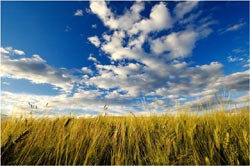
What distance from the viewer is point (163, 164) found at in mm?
3076

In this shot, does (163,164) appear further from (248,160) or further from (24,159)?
(24,159)

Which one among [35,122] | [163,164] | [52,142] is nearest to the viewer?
[163,164]

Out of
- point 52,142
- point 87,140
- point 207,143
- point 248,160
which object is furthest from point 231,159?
point 52,142

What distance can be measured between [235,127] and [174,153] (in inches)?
51.6

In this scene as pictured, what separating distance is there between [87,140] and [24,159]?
1.04 meters

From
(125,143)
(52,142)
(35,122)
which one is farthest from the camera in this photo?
(35,122)

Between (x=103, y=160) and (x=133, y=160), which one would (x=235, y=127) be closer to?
(x=133, y=160)

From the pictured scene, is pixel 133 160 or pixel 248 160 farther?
pixel 133 160

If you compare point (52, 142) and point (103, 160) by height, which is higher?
point (52, 142)

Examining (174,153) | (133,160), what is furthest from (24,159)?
(174,153)

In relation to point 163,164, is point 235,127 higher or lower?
higher

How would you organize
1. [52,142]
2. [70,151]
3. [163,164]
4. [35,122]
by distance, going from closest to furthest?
[163,164] < [70,151] < [52,142] < [35,122]

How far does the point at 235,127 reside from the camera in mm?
4098

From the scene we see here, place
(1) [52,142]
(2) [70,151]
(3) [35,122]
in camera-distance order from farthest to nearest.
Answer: (3) [35,122], (1) [52,142], (2) [70,151]
